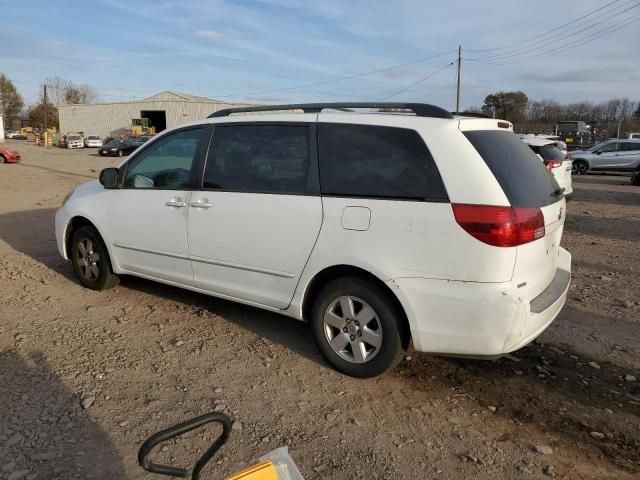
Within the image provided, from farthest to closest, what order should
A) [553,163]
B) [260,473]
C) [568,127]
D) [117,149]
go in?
[568,127]
[117,149]
[553,163]
[260,473]

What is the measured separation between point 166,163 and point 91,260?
1.48 meters

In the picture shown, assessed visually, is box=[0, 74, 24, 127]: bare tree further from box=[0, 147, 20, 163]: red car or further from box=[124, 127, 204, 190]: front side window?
box=[124, 127, 204, 190]: front side window

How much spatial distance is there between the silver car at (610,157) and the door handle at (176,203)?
22330mm

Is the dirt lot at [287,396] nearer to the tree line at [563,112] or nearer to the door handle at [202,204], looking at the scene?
the door handle at [202,204]

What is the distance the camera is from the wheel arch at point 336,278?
3.32 meters

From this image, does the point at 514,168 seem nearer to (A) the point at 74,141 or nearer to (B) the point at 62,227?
(B) the point at 62,227

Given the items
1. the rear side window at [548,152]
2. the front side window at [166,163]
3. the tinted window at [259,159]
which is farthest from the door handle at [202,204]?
the rear side window at [548,152]

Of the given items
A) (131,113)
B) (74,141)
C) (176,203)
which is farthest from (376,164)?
(131,113)

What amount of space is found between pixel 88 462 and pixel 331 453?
127 cm

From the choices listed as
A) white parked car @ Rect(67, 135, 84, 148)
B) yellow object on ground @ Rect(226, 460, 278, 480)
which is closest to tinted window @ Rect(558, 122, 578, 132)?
white parked car @ Rect(67, 135, 84, 148)

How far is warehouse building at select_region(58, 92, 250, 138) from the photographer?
6962 cm

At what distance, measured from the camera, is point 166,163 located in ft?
15.2

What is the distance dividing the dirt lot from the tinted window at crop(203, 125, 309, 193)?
1.28 m

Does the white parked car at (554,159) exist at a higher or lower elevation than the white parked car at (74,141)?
lower
